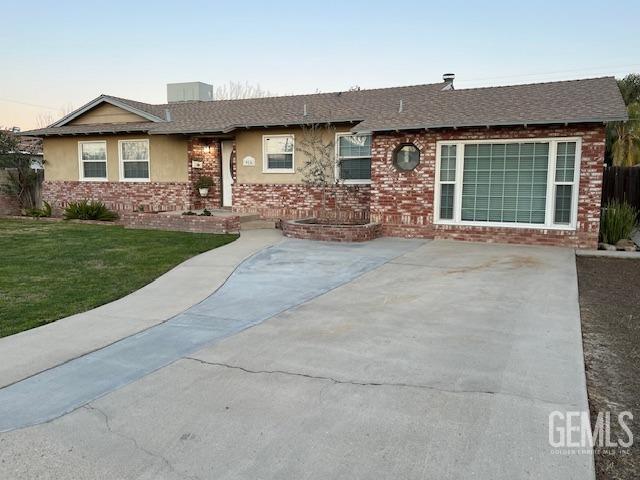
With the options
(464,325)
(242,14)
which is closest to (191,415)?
(464,325)

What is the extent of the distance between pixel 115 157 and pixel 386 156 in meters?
10.6

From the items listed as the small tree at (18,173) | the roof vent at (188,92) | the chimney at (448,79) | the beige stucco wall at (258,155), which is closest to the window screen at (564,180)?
the chimney at (448,79)

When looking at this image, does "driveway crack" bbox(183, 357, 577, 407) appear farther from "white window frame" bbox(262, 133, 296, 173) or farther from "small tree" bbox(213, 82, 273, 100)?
"small tree" bbox(213, 82, 273, 100)

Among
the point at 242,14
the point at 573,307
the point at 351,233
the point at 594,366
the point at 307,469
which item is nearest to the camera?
the point at 307,469

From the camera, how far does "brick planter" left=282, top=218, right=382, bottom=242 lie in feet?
38.3

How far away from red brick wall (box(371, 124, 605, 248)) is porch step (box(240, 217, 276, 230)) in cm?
369

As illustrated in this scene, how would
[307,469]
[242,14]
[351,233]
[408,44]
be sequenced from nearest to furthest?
[307,469] < [351,233] < [242,14] < [408,44]

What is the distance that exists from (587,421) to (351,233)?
859 centimetres

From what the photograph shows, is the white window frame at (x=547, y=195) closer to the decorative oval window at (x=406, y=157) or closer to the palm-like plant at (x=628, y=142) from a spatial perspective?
the decorative oval window at (x=406, y=157)

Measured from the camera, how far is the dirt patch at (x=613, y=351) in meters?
2.96

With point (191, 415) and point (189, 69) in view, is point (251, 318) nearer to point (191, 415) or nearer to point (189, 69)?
point (191, 415)

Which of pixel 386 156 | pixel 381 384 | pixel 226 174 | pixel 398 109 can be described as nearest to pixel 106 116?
pixel 226 174

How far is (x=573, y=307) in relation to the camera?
614 centimetres

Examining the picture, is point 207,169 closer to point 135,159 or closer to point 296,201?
point 135,159
